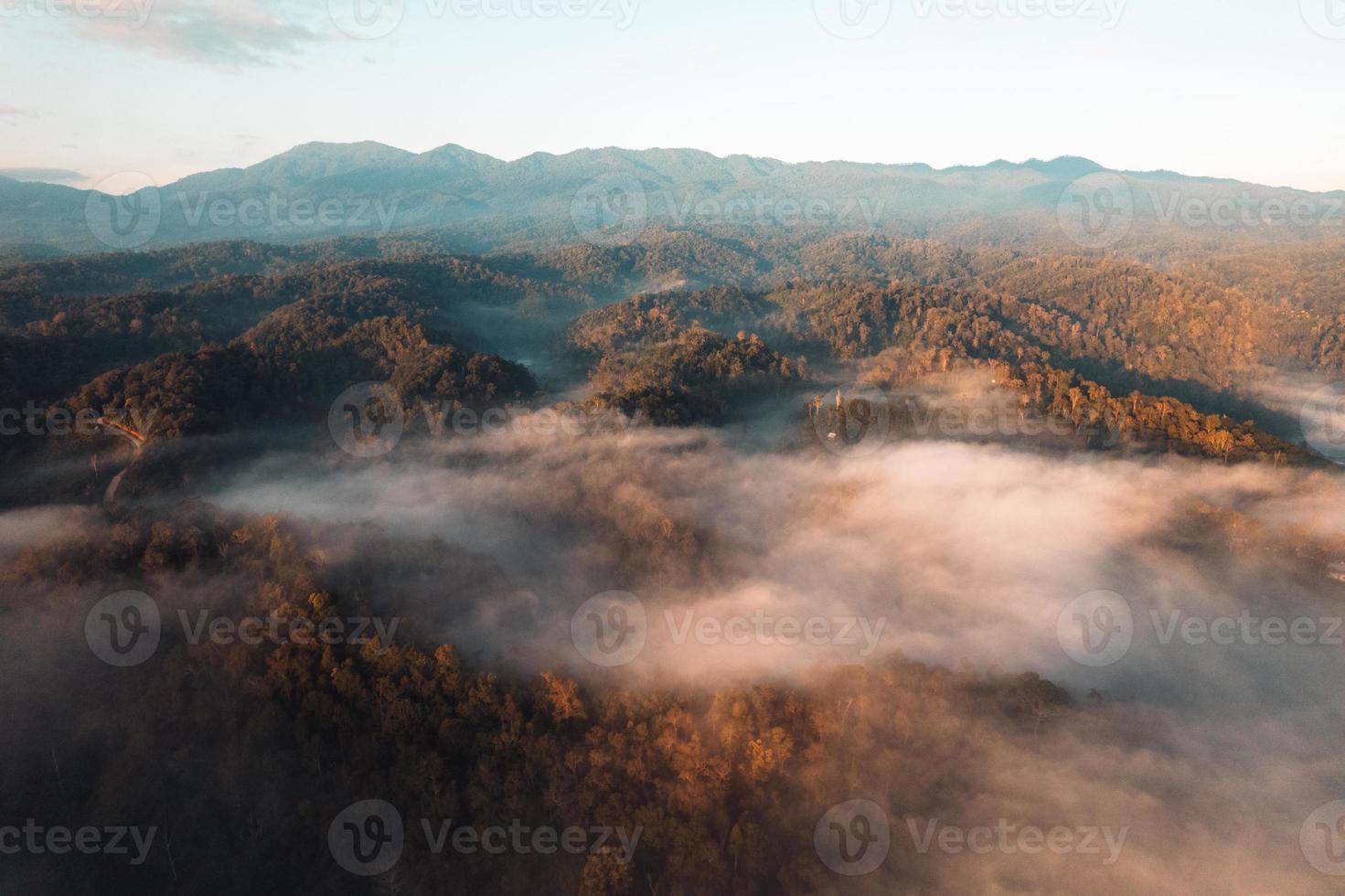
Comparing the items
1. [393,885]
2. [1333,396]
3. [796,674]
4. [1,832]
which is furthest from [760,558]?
[1333,396]

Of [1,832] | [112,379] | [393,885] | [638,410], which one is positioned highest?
[112,379]

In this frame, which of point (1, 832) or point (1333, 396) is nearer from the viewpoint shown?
point (1, 832)

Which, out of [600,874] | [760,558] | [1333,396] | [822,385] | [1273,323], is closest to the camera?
[600,874]

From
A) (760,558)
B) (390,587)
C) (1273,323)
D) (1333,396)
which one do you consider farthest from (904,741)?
(1273,323)

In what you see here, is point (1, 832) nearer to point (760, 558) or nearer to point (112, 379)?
point (112, 379)

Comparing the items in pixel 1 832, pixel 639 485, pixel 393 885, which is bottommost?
pixel 393 885

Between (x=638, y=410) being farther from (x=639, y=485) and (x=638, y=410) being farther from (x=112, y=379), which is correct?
(x=112, y=379)

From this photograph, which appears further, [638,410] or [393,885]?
[638,410]

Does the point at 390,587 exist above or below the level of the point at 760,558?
above

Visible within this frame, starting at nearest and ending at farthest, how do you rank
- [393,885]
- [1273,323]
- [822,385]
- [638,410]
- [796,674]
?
[393,885], [796,674], [638,410], [822,385], [1273,323]
